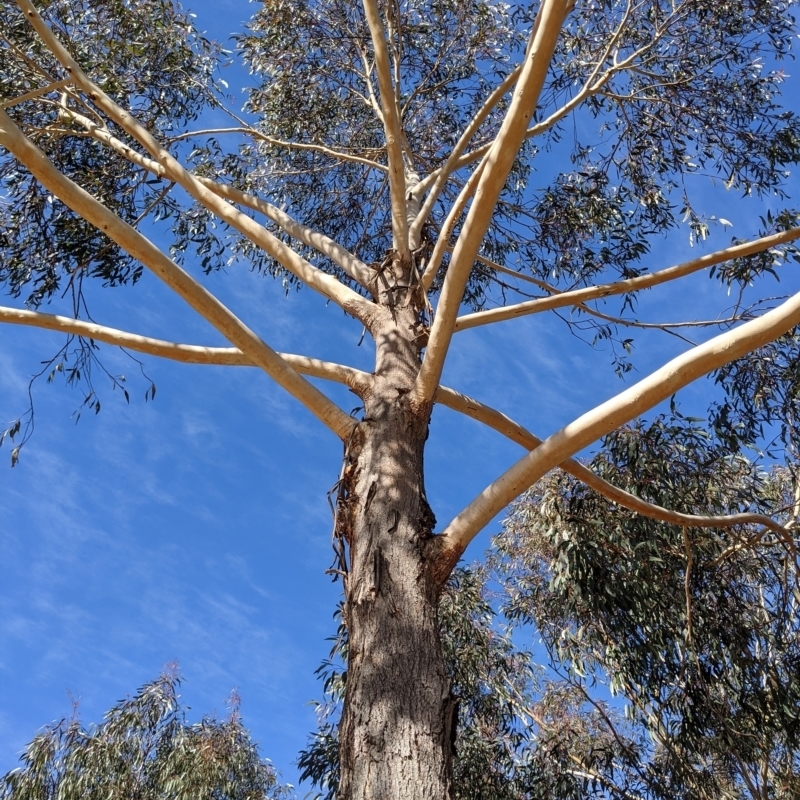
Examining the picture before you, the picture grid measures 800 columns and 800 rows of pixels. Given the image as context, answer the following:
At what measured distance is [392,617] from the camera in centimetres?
238

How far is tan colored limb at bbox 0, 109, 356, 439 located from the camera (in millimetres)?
2398

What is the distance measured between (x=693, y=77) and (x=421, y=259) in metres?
3.53

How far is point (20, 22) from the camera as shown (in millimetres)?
5504

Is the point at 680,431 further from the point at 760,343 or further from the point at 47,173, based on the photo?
the point at 47,173

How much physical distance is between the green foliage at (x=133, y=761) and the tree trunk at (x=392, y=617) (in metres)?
6.10

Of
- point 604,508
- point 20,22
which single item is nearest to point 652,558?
point 604,508

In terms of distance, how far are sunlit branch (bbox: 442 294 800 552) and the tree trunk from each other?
154 mm

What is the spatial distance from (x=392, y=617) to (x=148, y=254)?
4.08ft

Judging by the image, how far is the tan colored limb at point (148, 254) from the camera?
7.87 feet

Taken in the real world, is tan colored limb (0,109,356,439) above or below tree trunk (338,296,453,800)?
above

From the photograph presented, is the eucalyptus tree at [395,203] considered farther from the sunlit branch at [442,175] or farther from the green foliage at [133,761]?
the green foliage at [133,761]

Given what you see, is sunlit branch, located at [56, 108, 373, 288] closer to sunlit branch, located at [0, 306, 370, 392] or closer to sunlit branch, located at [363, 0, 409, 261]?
sunlit branch, located at [363, 0, 409, 261]

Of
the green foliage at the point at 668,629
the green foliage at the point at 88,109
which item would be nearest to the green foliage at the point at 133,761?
the green foliage at the point at 668,629

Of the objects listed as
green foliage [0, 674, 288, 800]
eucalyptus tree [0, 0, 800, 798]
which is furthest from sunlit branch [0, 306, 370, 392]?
green foliage [0, 674, 288, 800]
